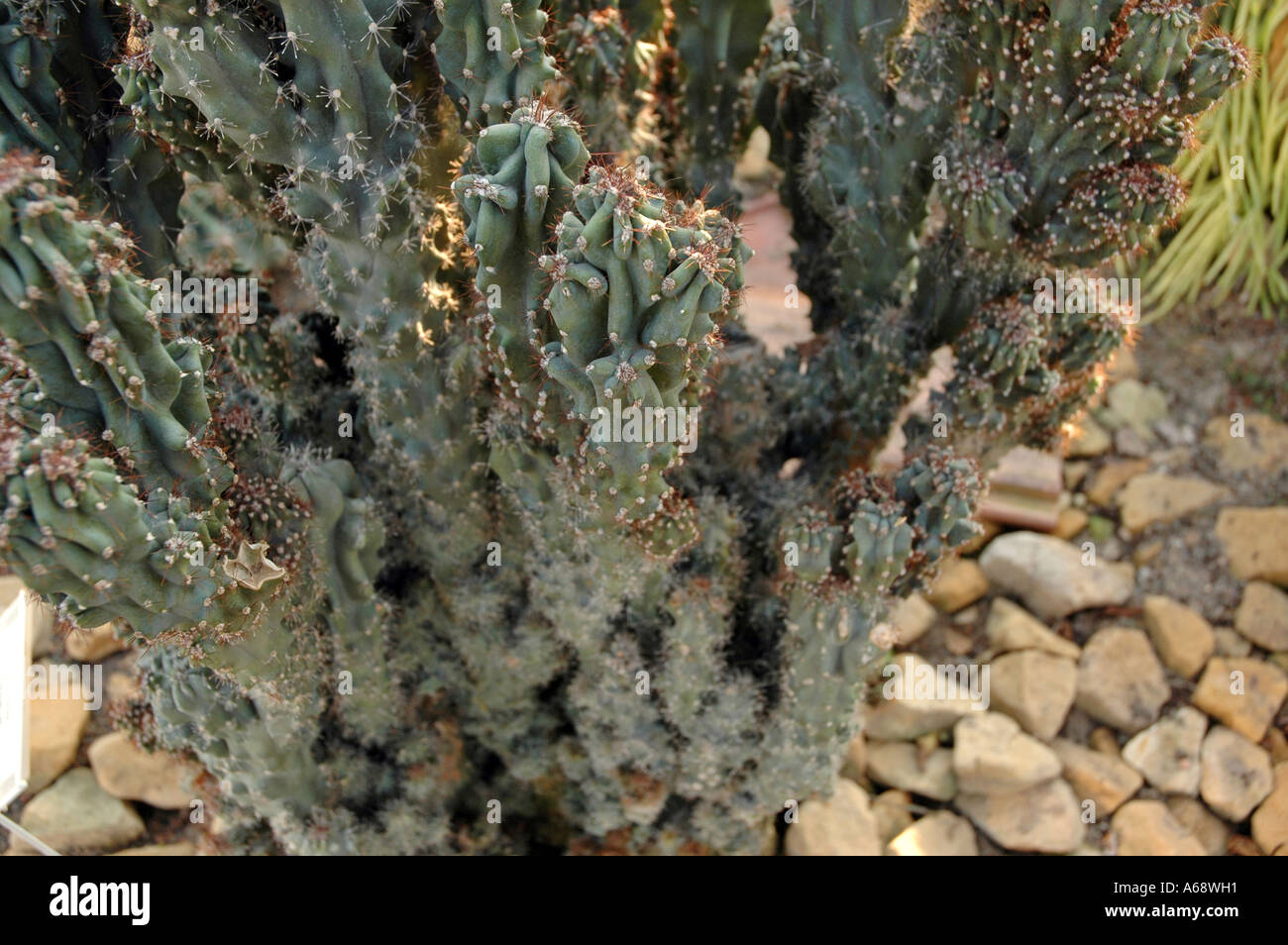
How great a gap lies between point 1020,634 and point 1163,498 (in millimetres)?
1185

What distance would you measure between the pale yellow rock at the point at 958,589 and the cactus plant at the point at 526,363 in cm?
143

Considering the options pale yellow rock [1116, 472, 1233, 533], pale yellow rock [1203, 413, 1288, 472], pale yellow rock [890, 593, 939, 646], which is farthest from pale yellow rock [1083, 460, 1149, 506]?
pale yellow rock [890, 593, 939, 646]

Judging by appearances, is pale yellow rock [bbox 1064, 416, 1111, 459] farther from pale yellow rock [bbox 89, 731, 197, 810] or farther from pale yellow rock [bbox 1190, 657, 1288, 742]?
pale yellow rock [bbox 89, 731, 197, 810]

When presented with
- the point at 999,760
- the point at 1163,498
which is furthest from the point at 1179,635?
the point at 999,760

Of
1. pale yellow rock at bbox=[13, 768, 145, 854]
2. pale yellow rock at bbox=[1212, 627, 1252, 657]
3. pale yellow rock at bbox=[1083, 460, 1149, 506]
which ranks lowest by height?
pale yellow rock at bbox=[13, 768, 145, 854]

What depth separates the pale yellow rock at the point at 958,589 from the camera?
209 inches

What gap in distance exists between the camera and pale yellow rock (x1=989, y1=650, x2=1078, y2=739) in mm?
4828

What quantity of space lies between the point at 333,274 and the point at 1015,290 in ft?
7.44

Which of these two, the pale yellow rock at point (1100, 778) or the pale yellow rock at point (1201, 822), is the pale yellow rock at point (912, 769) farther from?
the pale yellow rock at point (1201, 822)

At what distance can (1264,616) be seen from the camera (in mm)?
5074

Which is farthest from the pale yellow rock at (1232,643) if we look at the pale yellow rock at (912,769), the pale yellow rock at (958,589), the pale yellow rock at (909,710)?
the pale yellow rock at (912,769)

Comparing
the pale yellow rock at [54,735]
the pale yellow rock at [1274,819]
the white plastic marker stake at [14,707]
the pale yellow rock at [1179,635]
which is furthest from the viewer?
the pale yellow rock at [1179,635]

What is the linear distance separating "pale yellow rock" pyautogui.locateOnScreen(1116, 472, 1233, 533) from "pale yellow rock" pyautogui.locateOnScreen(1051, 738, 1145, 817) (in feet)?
4.41
